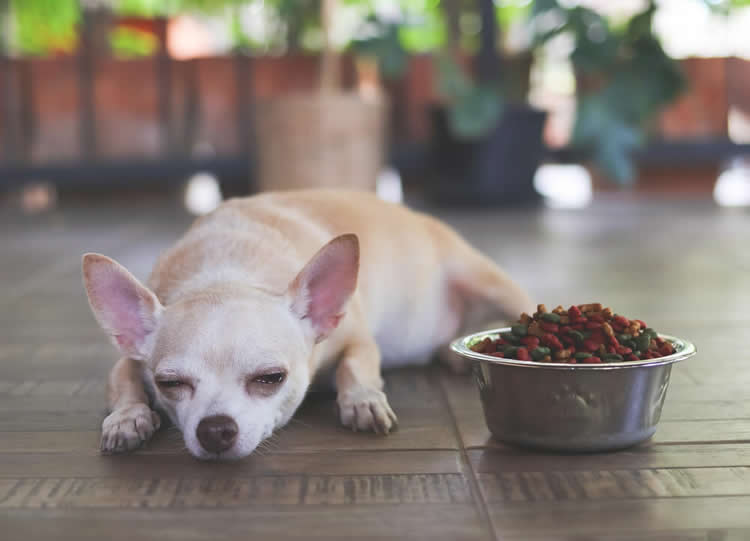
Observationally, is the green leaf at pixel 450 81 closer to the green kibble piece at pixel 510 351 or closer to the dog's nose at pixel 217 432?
the green kibble piece at pixel 510 351

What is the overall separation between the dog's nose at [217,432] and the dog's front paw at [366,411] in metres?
0.26

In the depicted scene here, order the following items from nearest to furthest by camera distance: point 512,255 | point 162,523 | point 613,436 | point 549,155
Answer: point 162,523, point 613,436, point 512,255, point 549,155

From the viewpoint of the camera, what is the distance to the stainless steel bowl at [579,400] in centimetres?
134

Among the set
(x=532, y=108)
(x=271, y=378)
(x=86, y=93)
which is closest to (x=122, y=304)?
(x=271, y=378)

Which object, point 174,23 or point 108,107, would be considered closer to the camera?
point 108,107

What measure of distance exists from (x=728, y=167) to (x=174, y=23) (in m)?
3.82

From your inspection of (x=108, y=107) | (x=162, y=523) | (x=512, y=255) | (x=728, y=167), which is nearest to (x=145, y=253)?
(x=512, y=255)

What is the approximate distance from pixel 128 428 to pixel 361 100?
11.9ft

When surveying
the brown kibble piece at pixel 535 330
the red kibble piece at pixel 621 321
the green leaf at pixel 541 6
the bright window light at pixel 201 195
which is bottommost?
the bright window light at pixel 201 195

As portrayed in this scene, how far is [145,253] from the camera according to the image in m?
3.79

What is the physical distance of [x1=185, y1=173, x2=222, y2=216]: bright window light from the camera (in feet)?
19.1

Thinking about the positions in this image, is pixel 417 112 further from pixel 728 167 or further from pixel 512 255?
pixel 512 255

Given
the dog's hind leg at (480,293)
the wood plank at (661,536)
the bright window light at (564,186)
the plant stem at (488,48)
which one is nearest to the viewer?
the wood plank at (661,536)

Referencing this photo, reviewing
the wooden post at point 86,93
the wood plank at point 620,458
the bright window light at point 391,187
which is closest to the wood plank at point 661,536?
the wood plank at point 620,458
